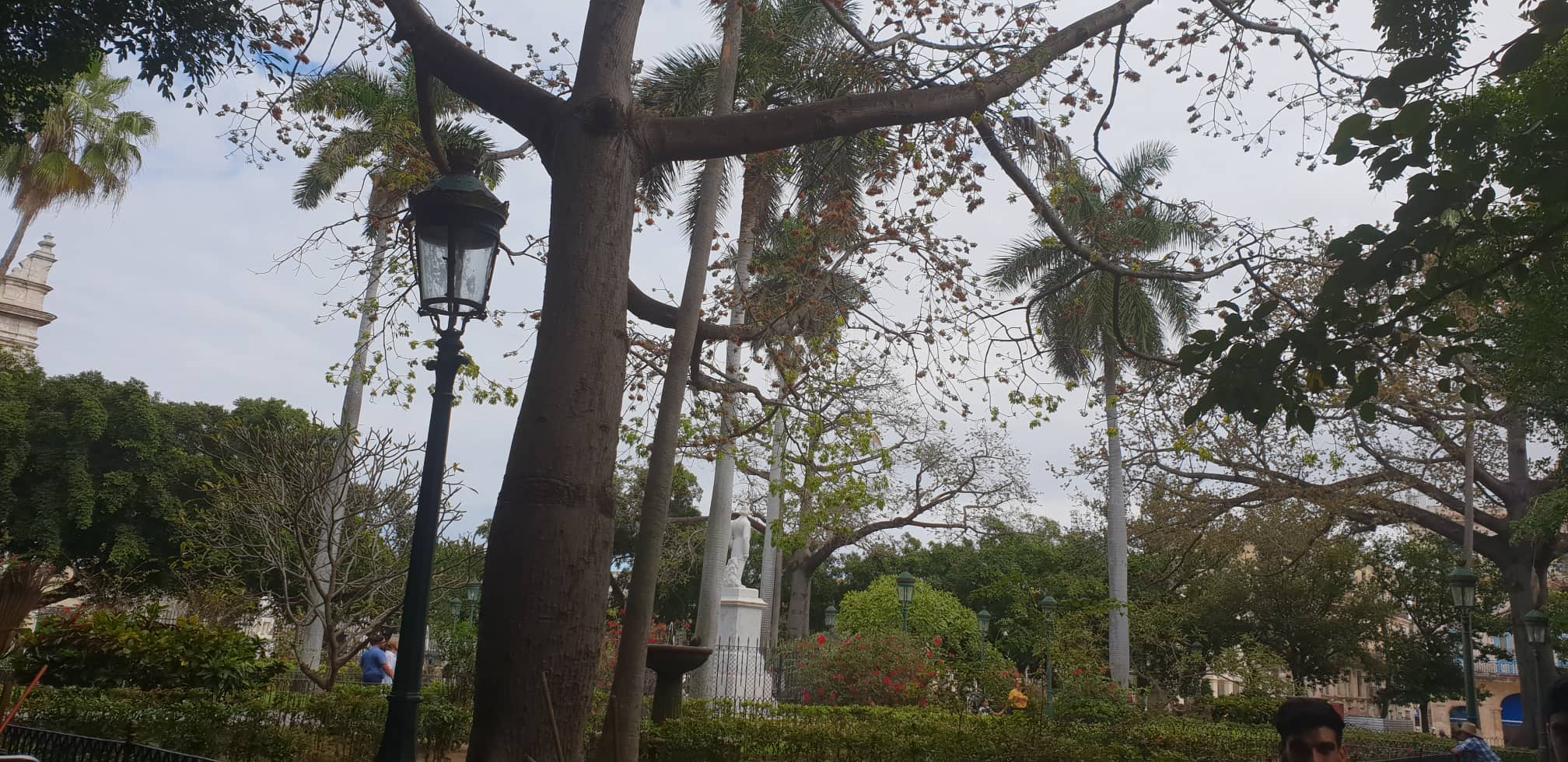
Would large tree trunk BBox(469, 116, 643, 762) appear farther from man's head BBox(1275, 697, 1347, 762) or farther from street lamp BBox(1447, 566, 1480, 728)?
street lamp BBox(1447, 566, 1480, 728)

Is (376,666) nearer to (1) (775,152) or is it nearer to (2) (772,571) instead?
(1) (775,152)

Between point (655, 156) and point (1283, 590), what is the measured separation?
33.9 meters

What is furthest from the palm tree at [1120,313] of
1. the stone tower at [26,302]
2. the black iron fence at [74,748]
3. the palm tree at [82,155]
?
the stone tower at [26,302]

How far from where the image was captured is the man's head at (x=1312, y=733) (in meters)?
2.59

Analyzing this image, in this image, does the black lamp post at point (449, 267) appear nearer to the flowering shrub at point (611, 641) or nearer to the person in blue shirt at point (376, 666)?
the flowering shrub at point (611, 641)

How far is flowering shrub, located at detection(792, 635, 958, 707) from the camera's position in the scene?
1748 centimetres

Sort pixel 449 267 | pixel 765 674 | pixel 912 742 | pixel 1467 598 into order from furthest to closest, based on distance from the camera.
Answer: pixel 765 674, pixel 1467 598, pixel 912 742, pixel 449 267

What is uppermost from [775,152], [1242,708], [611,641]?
[775,152]

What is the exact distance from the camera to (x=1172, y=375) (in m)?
8.86

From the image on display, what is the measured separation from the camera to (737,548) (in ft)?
74.0

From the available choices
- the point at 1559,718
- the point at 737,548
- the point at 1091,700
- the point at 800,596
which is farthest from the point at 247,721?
the point at 800,596

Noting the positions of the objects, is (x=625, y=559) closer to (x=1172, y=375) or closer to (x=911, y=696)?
(x=911, y=696)

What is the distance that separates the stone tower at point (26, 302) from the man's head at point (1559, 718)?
142 ft

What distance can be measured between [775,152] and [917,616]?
24299 mm
